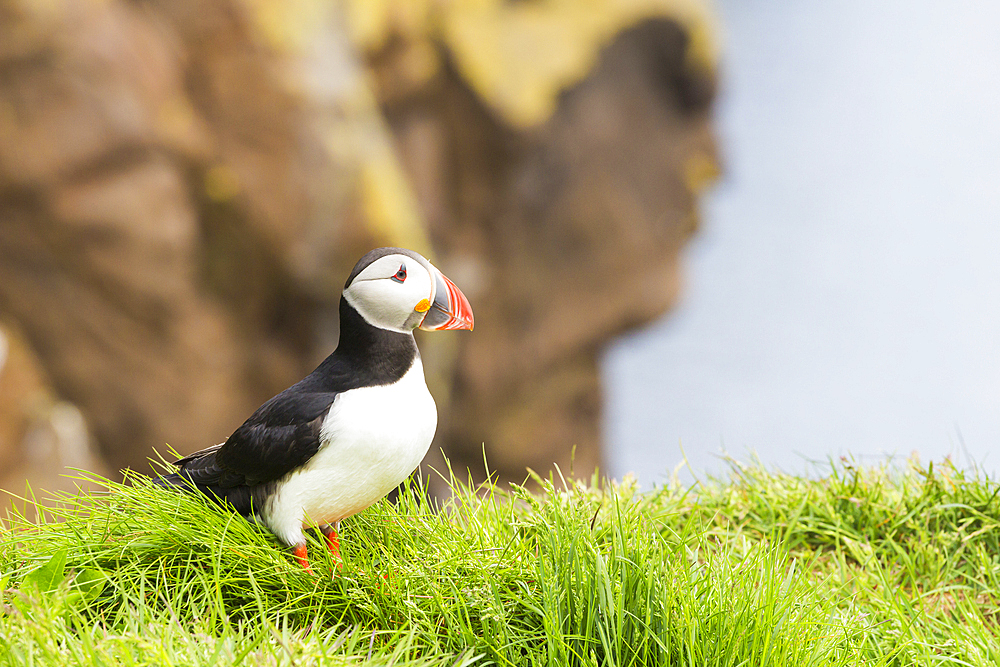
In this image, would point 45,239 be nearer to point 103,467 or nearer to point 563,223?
point 103,467

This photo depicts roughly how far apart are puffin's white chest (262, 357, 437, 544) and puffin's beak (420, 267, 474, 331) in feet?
0.38

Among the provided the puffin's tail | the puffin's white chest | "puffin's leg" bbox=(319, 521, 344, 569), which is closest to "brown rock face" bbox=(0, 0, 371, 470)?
the puffin's tail

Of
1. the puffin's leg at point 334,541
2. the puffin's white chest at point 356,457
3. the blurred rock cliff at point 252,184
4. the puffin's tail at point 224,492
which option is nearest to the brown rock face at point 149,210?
the blurred rock cliff at point 252,184

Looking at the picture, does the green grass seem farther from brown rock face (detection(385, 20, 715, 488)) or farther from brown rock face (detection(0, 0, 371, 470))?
brown rock face (detection(385, 20, 715, 488))

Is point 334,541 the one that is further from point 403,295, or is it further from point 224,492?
point 403,295

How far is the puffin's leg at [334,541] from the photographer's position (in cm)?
147

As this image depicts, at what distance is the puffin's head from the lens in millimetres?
1421

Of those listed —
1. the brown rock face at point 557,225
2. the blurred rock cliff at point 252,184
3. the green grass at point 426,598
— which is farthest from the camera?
the brown rock face at point 557,225

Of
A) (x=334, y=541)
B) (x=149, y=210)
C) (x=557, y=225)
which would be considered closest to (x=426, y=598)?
(x=334, y=541)

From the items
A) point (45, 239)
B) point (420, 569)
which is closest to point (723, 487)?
point (420, 569)

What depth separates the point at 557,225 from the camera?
8367mm

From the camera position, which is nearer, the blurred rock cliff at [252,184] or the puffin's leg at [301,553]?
the puffin's leg at [301,553]

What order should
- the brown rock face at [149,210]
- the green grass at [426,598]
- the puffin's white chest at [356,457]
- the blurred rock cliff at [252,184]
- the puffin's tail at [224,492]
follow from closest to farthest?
1. the green grass at [426,598]
2. the puffin's white chest at [356,457]
3. the puffin's tail at [224,492]
4. the brown rock face at [149,210]
5. the blurred rock cliff at [252,184]

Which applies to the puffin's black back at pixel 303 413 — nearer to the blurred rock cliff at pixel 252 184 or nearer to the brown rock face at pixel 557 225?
the blurred rock cliff at pixel 252 184
